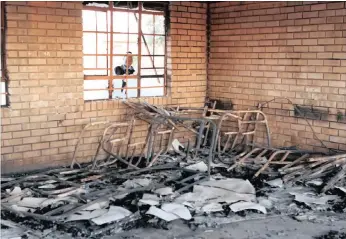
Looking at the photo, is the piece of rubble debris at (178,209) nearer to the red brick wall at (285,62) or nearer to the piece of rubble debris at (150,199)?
the piece of rubble debris at (150,199)

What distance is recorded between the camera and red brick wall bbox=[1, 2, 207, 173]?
18.9 feet

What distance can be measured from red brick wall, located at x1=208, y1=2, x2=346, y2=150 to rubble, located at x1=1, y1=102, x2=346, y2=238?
0.34 metres

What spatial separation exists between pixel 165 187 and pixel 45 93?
7.01ft

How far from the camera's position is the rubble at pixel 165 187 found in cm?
441

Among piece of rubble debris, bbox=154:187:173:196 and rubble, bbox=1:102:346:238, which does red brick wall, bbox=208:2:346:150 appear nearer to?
rubble, bbox=1:102:346:238

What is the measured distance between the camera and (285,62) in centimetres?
679

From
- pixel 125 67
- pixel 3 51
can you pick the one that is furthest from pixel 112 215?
pixel 125 67

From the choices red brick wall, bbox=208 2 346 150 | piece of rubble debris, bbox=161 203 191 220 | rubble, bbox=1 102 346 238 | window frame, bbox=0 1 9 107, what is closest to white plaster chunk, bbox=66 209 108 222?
rubble, bbox=1 102 346 238

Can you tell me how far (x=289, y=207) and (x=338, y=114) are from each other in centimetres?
198

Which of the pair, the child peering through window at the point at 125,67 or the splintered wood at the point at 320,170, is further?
the child peering through window at the point at 125,67

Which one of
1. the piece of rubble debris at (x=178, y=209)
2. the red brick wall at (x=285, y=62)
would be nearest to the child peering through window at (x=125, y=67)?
the red brick wall at (x=285, y=62)

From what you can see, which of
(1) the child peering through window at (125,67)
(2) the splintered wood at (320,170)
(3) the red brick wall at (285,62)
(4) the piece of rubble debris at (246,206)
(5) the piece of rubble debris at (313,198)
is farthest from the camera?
(1) the child peering through window at (125,67)

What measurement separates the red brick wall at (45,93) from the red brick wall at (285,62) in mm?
2069

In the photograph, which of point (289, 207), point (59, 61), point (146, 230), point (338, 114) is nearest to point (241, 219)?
point (289, 207)
